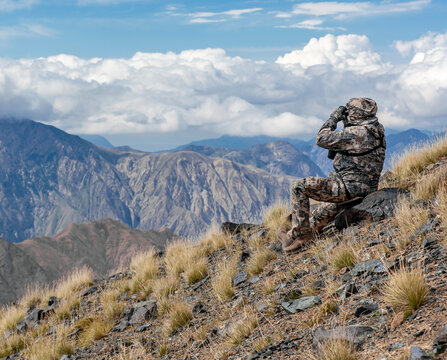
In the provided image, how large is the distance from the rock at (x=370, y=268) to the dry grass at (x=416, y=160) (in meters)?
4.92

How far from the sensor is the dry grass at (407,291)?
14.5ft

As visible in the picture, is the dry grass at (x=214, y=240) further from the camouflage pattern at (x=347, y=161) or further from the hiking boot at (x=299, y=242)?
the camouflage pattern at (x=347, y=161)

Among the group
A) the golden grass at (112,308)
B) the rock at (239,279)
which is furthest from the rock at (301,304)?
the golden grass at (112,308)

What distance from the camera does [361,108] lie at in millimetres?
8828

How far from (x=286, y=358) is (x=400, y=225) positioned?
11.0 ft

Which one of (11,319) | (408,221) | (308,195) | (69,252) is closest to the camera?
(408,221)

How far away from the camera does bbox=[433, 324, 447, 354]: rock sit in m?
3.46

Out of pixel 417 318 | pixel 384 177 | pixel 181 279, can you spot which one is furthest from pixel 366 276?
pixel 384 177

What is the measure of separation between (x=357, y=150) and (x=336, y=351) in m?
5.43

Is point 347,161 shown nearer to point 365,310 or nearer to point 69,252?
point 365,310

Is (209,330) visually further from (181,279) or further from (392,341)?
(181,279)

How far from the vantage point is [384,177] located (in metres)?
12.2

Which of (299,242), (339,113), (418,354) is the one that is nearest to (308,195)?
(299,242)

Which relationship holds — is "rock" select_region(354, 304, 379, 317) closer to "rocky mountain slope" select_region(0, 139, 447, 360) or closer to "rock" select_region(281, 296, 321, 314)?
"rocky mountain slope" select_region(0, 139, 447, 360)
